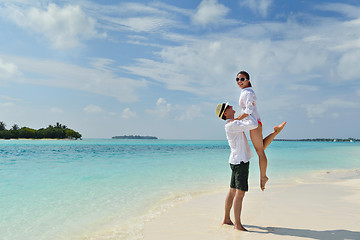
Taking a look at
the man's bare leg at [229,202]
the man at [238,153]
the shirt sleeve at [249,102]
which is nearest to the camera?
the shirt sleeve at [249,102]

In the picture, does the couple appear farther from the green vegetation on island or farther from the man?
the green vegetation on island

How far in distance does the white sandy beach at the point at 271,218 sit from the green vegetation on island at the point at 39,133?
5298 inches

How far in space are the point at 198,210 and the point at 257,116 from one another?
268cm

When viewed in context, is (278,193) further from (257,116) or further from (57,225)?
(57,225)

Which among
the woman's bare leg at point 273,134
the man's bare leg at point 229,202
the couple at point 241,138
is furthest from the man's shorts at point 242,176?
the woman's bare leg at point 273,134

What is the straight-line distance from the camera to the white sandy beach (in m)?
4.03

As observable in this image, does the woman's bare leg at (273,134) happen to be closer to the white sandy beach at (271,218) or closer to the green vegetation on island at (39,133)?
the white sandy beach at (271,218)

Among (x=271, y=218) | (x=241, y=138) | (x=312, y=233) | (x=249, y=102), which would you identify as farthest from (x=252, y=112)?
(x=271, y=218)

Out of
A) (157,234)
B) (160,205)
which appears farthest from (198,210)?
(157,234)

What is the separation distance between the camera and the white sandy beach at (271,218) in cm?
403

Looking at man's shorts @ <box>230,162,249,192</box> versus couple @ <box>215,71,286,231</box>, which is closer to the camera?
couple @ <box>215,71,286,231</box>

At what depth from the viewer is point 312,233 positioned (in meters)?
4.03

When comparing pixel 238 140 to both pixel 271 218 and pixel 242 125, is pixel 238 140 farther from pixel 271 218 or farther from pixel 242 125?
pixel 271 218

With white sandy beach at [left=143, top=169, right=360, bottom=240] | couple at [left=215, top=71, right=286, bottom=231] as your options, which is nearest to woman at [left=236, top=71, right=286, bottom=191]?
couple at [left=215, top=71, right=286, bottom=231]
